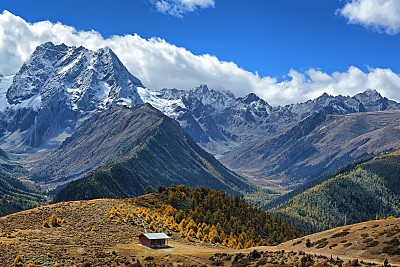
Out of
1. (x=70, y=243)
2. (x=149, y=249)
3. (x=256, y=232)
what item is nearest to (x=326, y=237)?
(x=149, y=249)

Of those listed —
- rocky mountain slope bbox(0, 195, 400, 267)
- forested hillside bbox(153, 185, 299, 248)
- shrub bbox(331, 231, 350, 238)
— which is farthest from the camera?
forested hillside bbox(153, 185, 299, 248)

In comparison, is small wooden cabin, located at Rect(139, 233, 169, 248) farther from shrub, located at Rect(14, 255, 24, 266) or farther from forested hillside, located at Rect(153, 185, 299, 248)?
shrub, located at Rect(14, 255, 24, 266)

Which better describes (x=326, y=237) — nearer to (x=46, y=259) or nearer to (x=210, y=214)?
(x=46, y=259)

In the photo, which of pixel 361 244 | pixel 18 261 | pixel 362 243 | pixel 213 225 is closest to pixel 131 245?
pixel 18 261

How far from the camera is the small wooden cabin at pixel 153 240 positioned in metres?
116

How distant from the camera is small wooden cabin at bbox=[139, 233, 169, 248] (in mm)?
116375

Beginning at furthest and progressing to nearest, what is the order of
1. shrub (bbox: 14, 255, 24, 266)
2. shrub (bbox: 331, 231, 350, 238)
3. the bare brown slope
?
1. shrub (bbox: 331, 231, 350, 238)
2. shrub (bbox: 14, 255, 24, 266)
3. the bare brown slope

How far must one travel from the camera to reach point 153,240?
11662 centimetres

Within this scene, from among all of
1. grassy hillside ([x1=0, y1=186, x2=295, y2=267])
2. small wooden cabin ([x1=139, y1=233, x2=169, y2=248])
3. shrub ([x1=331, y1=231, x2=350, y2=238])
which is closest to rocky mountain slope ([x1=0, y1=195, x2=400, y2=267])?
grassy hillside ([x1=0, y1=186, x2=295, y2=267])

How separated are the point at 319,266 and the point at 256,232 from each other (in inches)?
4474

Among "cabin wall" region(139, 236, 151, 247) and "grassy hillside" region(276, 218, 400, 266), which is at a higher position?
"grassy hillside" region(276, 218, 400, 266)

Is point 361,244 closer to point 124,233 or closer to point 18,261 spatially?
point 124,233


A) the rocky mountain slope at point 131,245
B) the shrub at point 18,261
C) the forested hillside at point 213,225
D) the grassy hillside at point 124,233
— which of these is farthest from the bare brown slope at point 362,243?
the shrub at point 18,261

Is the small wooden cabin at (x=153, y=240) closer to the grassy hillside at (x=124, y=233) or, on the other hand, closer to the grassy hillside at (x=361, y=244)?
the grassy hillside at (x=124, y=233)
